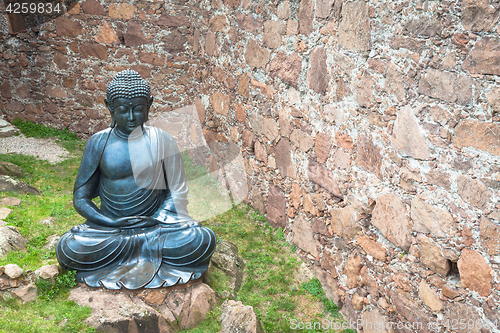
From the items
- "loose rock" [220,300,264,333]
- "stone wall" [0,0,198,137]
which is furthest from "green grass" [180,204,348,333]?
"stone wall" [0,0,198,137]

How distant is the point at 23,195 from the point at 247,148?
2816 millimetres

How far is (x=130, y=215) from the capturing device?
3816mm

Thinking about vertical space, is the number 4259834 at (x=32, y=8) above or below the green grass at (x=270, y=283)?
above

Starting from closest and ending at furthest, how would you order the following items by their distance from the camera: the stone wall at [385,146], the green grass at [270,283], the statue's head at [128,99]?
the stone wall at [385,146]
the statue's head at [128,99]
the green grass at [270,283]

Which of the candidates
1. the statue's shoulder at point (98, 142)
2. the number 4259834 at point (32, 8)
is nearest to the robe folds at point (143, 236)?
the statue's shoulder at point (98, 142)

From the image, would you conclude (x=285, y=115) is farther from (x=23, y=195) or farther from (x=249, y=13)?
(x=23, y=195)

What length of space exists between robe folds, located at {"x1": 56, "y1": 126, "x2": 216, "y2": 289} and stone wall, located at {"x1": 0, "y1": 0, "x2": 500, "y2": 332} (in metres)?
1.37

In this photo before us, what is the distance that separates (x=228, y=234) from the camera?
5320 millimetres

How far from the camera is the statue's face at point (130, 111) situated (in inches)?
141

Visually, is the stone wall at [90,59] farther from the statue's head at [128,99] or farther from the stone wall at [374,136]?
the statue's head at [128,99]

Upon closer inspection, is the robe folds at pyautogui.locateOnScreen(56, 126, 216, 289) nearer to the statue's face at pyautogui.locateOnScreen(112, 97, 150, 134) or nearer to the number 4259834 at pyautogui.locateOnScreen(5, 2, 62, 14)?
the statue's face at pyautogui.locateOnScreen(112, 97, 150, 134)

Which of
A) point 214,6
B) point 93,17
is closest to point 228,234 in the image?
point 214,6

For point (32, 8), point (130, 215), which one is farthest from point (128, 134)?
point (32, 8)

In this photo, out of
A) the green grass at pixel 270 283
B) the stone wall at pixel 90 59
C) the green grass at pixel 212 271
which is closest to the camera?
the green grass at pixel 212 271
